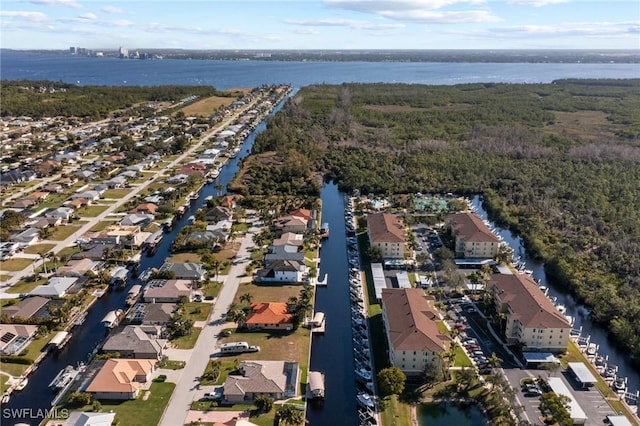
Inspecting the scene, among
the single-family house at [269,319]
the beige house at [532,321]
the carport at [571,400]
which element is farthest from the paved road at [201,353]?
the carport at [571,400]

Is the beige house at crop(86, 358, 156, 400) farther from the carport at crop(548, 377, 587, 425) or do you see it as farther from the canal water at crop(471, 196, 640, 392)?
the canal water at crop(471, 196, 640, 392)

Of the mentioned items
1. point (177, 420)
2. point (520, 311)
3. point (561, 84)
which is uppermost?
point (561, 84)

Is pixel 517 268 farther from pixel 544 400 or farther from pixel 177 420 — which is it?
pixel 177 420

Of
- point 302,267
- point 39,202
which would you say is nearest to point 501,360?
point 302,267

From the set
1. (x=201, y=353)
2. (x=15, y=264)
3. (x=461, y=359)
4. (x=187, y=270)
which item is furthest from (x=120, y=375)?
(x=15, y=264)

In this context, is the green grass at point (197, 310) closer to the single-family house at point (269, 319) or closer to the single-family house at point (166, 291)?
the single-family house at point (166, 291)

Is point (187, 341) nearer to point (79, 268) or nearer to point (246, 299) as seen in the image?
point (246, 299)

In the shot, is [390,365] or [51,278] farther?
[51,278]

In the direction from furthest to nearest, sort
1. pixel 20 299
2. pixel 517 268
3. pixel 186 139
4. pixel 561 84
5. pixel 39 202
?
pixel 561 84 < pixel 186 139 < pixel 39 202 < pixel 517 268 < pixel 20 299
